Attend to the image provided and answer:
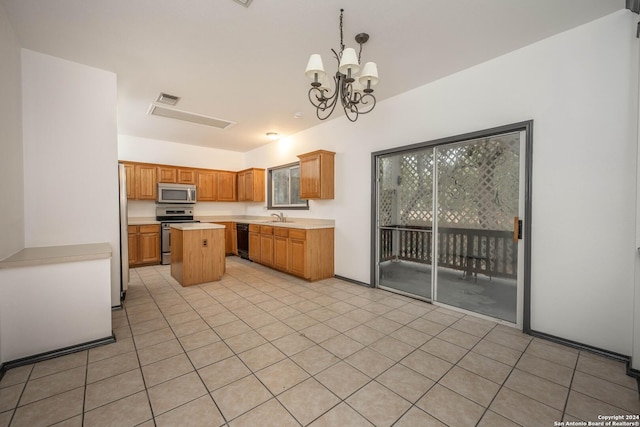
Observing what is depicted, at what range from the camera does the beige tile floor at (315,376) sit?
154 cm

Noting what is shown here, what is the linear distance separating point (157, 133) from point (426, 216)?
18.0 ft

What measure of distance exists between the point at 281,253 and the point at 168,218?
3.16 meters

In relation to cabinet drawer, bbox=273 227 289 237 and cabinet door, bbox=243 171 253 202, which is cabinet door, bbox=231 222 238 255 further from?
cabinet drawer, bbox=273 227 289 237

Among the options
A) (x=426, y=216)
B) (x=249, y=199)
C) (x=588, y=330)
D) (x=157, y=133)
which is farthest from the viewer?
(x=249, y=199)

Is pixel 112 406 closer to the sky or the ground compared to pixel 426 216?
closer to the ground

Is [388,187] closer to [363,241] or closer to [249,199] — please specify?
[363,241]

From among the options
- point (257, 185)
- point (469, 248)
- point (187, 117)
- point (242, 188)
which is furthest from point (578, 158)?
point (242, 188)

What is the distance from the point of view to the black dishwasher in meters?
5.96

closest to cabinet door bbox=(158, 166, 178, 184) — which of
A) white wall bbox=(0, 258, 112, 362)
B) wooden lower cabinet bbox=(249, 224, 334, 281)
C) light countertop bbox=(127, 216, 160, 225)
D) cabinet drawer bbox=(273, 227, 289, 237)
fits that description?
light countertop bbox=(127, 216, 160, 225)

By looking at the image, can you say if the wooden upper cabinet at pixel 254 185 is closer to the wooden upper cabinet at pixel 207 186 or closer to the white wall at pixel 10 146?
the wooden upper cabinet at pixel 207 186

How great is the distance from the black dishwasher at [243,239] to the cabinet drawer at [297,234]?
1.79 m

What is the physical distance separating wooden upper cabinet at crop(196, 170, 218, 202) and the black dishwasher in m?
1.07

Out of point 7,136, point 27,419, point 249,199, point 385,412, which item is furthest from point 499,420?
point 249,199

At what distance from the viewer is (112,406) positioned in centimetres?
160
